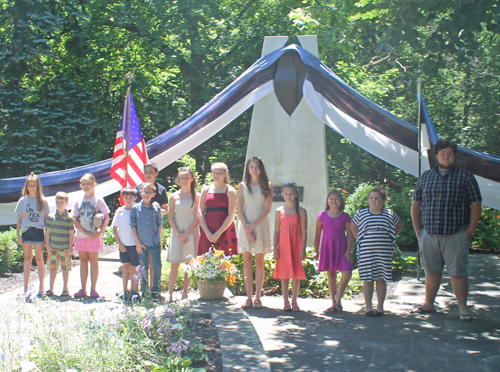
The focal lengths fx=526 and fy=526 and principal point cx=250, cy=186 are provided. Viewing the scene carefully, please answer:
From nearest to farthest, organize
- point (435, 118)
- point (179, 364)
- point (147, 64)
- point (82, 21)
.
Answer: point (179, 364), point (82, 21), point (147, 64), point (435, 118)

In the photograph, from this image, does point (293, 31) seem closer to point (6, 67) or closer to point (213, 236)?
point (6, 67)

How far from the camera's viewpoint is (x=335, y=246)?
20.3 ft

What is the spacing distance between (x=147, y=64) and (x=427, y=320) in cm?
1394

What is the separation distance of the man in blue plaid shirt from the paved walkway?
576 mm

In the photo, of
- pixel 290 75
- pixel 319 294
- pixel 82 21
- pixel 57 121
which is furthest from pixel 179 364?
pixel 82 21

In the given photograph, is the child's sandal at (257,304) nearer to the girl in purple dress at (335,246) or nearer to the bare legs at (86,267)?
the girl in purple dress at (335,246)

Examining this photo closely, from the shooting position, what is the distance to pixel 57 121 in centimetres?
1505

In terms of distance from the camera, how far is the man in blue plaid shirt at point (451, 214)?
18.0 feet

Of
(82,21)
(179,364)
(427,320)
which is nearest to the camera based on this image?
(179,364)

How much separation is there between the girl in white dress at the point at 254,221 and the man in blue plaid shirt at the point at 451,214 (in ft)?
6.03

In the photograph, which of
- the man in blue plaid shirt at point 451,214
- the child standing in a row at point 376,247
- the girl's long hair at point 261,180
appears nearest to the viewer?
the man in blue plaid shirt at point 451,214

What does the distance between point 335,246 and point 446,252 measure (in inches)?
48.9

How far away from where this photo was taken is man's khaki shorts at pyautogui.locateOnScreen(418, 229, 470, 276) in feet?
18.1

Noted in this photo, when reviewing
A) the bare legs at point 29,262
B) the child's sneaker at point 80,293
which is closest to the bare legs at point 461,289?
the child's sneaker at point 80,293
